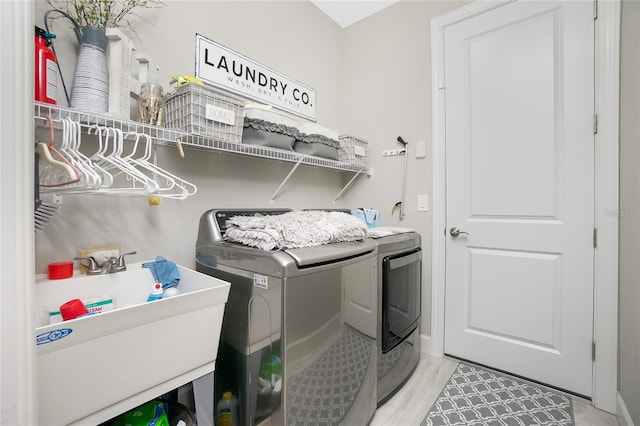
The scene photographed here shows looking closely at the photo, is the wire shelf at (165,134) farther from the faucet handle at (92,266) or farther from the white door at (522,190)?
the white door at (522,190)

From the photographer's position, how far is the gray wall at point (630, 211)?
127cm

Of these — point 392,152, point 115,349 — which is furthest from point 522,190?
point 115,349

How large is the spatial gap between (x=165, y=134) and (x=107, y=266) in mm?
582

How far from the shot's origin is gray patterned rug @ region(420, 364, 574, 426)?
1.43 metres

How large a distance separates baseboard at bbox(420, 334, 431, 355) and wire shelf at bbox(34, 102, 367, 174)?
4.85 feet

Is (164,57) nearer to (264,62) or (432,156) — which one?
(264,62)

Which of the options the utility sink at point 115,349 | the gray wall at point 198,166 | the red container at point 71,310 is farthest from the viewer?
the gray wall at point 198,166

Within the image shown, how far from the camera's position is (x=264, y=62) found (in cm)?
185

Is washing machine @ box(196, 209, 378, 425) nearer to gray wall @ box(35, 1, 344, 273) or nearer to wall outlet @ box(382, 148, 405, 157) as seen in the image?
gray wall @ box(35, 1, 344, 273)

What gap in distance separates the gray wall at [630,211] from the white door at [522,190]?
0.44 feet

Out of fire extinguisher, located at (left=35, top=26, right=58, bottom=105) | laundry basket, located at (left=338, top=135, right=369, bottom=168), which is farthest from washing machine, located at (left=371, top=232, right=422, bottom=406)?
fire extinguisher, located at (left=35, top=26, right=58, bottom=105)

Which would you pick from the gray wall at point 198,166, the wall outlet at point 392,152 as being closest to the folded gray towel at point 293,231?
the gray wall at point 198,166

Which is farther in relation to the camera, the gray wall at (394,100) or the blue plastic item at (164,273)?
the gray wall at (394,100)

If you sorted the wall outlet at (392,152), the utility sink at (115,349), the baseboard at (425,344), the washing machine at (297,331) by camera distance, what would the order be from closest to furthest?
the utility sink at (115,349)
the washing machine at (297,331)
the baseboard at (425,344)
the wall outlet at (392,152)
